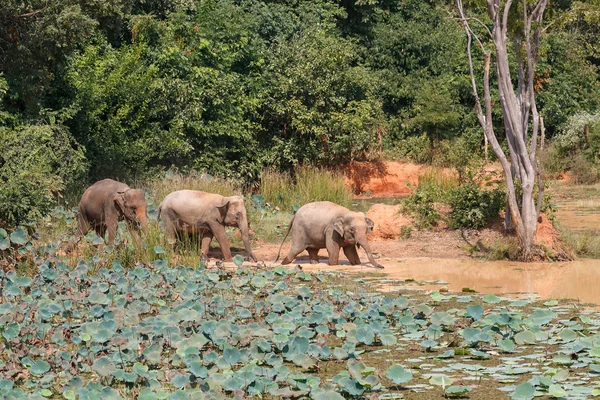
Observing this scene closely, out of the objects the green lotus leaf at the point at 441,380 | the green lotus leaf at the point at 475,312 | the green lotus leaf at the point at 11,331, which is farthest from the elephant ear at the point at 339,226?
the green lotus leaf at the point at 441,380

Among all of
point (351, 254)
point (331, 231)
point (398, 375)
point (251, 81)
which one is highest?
point (251, 81)

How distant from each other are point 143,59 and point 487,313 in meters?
14.3

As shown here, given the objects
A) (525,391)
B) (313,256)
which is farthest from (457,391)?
(313,256)

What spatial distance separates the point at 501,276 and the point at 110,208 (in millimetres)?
5438

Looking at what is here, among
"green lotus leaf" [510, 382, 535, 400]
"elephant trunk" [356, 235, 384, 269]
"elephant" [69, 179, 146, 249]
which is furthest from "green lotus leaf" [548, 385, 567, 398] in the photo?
"elephant" [69, 179, 146, 249]

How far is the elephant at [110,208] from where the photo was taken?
13.4m

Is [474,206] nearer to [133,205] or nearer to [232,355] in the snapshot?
[133,205]

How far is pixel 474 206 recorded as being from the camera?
1552 centimetres

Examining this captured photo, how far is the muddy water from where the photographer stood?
11.1 m

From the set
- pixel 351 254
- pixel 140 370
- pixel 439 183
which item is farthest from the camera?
pixel 439 183

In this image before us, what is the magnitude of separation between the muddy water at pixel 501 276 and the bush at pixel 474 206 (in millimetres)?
1642

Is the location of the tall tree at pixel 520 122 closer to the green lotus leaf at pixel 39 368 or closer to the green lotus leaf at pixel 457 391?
the green lotus leaf at pixel 457 391

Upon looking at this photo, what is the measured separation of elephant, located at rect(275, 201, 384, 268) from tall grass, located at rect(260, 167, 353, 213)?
16.3ft

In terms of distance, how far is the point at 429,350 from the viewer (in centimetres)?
771
